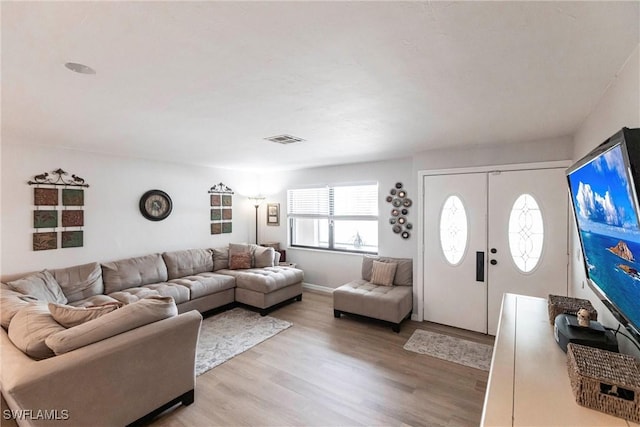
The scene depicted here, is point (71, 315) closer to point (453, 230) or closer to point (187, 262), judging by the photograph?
point (187, 262)

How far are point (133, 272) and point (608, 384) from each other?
4.76 m

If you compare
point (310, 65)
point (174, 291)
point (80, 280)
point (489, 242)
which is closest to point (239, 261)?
point (174, 291)

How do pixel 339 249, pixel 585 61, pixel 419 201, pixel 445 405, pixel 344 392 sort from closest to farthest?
1. pixel 585 61
2. pixel 445 405
3. pixel 344 392
4. pixel 419 201
5. pixel 339 249

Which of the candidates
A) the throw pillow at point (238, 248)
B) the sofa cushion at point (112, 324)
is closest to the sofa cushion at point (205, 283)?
the throw pillow at point (238, 248)

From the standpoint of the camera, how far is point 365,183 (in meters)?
5.01

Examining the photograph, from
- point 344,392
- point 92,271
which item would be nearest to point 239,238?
point 92,271

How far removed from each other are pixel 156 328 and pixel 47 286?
2.11 metres

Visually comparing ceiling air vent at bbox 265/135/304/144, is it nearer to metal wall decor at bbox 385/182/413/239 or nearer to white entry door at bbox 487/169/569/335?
metal wall decor at bbox 385/182/413/239

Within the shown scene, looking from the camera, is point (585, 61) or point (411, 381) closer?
point (585, 61)

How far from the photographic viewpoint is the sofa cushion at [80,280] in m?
3.41

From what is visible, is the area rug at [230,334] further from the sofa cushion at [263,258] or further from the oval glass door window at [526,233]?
the oval glass door window at [526,233]

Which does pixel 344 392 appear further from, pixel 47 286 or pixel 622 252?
pixel 47 286

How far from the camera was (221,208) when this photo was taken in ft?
18.8

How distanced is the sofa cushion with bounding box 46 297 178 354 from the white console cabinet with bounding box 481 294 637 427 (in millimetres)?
2215
